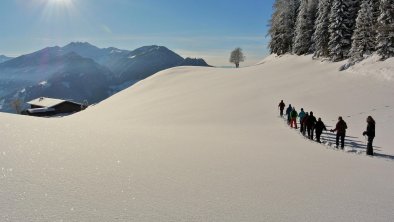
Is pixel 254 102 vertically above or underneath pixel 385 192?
above

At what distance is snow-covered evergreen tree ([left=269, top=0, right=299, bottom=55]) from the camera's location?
209 feet

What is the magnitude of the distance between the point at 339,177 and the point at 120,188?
220 inches

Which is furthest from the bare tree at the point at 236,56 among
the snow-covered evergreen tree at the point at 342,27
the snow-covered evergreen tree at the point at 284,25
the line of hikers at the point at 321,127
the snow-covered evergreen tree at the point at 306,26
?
the line of hikers at the point at 321,127

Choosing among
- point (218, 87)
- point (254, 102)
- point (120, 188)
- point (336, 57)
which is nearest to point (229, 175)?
point (120, 188)

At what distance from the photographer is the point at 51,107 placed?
8219 centimetres

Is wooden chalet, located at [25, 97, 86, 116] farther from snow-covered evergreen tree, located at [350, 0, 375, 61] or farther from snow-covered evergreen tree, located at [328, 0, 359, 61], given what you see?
snow-covered evergreen tree, located at [350, 0, 375, 61]

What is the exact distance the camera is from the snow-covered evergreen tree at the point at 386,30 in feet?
105

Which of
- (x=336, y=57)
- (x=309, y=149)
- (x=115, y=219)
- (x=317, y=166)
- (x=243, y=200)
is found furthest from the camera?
(x=336, y=57)

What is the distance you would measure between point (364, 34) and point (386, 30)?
14.1ft

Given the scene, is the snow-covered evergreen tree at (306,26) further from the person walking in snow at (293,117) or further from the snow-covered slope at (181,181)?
the snow-covered slope at (181,181)

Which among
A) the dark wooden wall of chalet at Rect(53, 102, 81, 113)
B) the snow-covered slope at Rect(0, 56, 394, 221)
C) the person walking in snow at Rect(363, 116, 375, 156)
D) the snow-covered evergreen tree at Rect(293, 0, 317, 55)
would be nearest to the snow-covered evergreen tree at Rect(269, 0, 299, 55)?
the snow-covered evergreen tree at Rect(293, 0, 317, 55)

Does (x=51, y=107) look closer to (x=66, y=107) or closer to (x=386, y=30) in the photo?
(x=66, y=107)

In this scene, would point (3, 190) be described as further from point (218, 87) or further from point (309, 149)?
point (218, 87)

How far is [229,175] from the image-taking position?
8102mm
